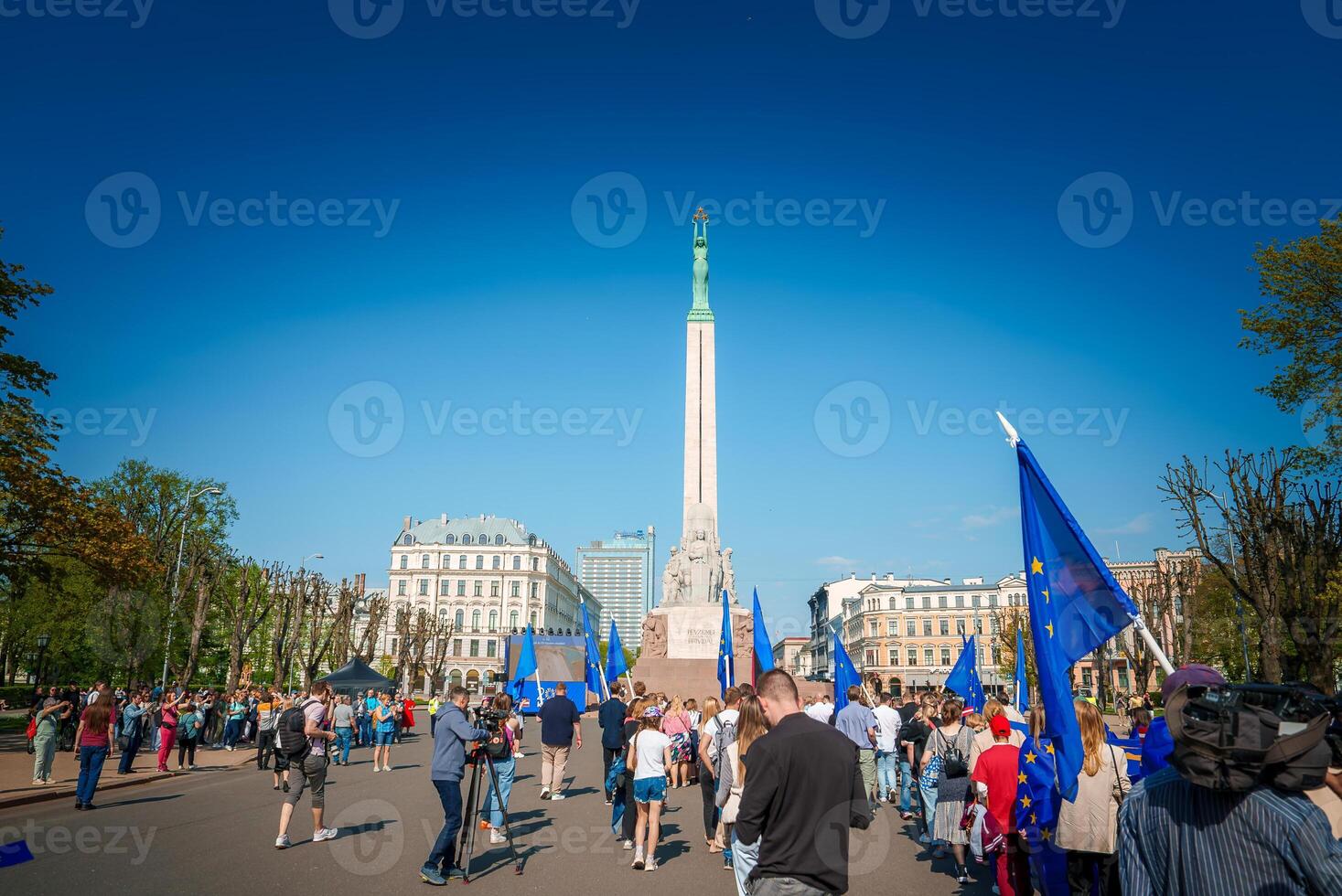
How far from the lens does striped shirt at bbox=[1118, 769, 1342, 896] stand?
3.01m

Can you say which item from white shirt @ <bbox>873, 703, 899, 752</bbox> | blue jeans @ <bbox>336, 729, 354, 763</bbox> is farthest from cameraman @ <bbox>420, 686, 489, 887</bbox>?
blue jeans @ <bbox>336, 729, 354, 763</bbox>

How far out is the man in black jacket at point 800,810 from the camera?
4582 millimetres

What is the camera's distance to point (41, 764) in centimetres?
1600

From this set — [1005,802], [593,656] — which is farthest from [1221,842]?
[593,656]

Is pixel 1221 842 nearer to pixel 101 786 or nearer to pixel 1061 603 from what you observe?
pixel 1061 603

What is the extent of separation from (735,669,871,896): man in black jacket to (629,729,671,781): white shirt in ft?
16.7

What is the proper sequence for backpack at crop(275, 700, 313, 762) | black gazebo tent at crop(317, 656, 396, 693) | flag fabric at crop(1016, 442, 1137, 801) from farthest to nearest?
black gazebo tent at crop(317, 656, 396, 693) → backpack at crop(275, 700, 313, 762) → flag fabric at crop(1016, 442, 1137, 801)

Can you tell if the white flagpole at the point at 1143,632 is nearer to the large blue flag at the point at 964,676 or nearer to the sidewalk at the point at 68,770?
the large blue flag at the point at 964,676

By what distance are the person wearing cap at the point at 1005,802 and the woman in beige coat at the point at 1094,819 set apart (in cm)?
104

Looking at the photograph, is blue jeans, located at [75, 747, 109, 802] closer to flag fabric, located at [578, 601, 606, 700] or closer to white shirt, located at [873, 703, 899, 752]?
flag fabric, located at [578, 601, 606, 700]

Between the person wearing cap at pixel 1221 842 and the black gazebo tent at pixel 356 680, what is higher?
the person wearing cap at pixel 1221 842

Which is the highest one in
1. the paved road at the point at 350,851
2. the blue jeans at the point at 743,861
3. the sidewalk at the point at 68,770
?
the blue jeans at the point at 743,861

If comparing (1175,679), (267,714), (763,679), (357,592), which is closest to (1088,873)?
(1175,679)

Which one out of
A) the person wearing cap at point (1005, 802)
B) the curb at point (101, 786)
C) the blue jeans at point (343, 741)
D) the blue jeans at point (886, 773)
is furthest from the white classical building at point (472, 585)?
the person wearing cap at point (1005, 802)
